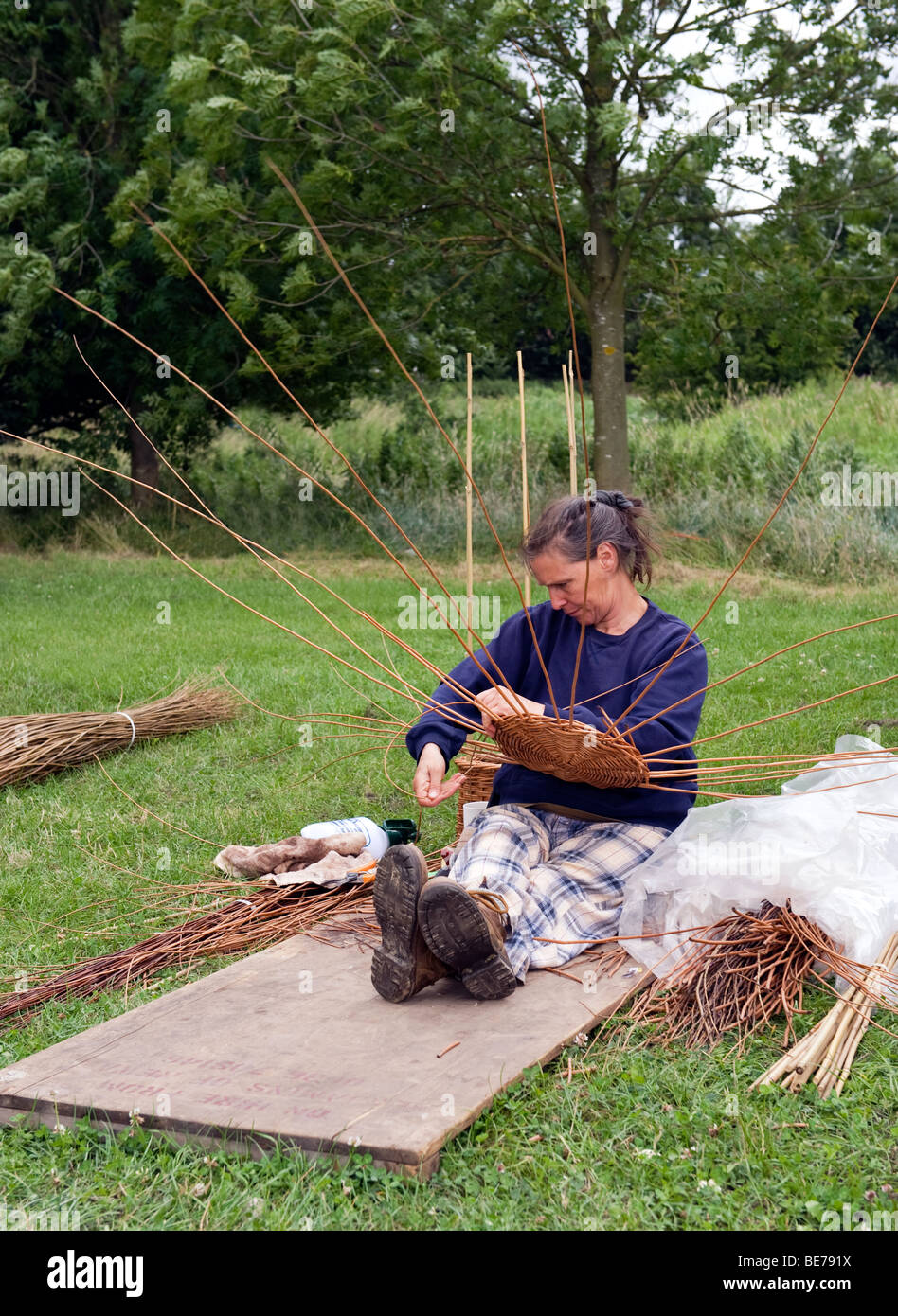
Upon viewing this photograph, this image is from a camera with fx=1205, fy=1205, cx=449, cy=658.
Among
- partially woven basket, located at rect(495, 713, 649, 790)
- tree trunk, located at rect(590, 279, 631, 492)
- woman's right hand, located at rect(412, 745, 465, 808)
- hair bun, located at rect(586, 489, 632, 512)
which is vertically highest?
tree trunk, located at rect(590, 279, 631, 492)

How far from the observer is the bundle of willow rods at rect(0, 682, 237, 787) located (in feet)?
14.1

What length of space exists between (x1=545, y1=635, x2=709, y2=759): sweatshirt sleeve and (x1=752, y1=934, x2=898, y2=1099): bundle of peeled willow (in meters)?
0.63

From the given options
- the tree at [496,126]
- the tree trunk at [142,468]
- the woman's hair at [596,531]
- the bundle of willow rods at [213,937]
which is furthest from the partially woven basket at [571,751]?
the tree trunk at [142,468]

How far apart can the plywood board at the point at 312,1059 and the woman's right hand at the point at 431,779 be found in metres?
0.40

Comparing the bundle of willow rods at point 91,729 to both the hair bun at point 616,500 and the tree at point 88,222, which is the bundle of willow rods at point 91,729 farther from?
the tree at point 88,222

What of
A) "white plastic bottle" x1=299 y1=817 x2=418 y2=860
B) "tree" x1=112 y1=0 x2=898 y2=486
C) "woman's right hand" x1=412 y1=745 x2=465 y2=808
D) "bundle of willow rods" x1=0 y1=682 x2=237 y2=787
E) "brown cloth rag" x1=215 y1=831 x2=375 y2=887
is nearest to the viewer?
"woman's right hand" x1=412 y1=745 x2=465 y2=808

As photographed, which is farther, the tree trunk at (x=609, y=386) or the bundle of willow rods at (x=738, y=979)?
the tree trunk at (x=609, y=386)

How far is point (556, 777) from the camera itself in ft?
9.39

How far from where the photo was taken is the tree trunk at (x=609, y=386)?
8.57 m

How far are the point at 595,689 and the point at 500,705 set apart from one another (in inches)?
13.1

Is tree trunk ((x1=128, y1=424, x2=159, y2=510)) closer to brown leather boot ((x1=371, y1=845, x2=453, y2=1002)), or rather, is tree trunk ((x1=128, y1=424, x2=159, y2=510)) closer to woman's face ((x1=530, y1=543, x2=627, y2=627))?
woman's face ((x1=530, y1=543, x2=627, y2=627))

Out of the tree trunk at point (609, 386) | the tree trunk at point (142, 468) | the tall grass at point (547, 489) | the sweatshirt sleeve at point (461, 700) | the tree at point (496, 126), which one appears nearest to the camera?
the sweatshirt sleeve at point (461, 700)

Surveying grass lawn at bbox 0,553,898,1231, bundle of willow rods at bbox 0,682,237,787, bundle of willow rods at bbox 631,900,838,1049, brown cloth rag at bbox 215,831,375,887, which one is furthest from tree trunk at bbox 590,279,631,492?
bundle of willow rods at bbox 631,900,838,1049

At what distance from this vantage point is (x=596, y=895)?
9.12 feet
